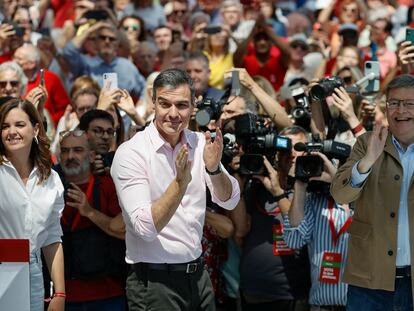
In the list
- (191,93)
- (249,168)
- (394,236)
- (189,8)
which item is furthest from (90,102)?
(189,8)

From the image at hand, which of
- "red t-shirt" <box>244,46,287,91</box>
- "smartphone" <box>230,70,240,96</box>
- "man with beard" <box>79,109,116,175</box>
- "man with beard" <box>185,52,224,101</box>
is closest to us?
"man with beard" <box>79,109,116,175</box>

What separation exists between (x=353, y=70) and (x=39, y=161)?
3.99 metres

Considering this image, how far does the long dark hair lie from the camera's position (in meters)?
5.78

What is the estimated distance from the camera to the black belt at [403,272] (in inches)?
224

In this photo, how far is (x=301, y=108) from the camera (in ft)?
24.5

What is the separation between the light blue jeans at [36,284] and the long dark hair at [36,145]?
0.47 m

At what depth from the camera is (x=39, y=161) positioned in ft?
19.0

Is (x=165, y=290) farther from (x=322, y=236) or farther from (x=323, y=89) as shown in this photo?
(x=323, y=89)

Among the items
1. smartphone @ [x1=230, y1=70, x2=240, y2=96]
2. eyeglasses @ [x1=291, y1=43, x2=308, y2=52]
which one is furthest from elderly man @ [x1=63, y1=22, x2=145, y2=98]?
smartphone @ [x1=230, y1=70, x2=240, y2=96]

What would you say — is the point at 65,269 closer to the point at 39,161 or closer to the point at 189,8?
the point at 39,161

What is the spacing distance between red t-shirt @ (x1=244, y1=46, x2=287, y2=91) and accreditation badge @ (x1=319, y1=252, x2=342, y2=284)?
4.24m

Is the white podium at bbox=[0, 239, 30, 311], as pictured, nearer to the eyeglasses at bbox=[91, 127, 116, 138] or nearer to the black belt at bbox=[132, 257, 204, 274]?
the black belt at bbox=[132, 257, 204, 274]

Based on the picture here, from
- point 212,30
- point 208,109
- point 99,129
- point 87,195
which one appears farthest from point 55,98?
point 208,109

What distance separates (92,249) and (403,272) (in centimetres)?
197
